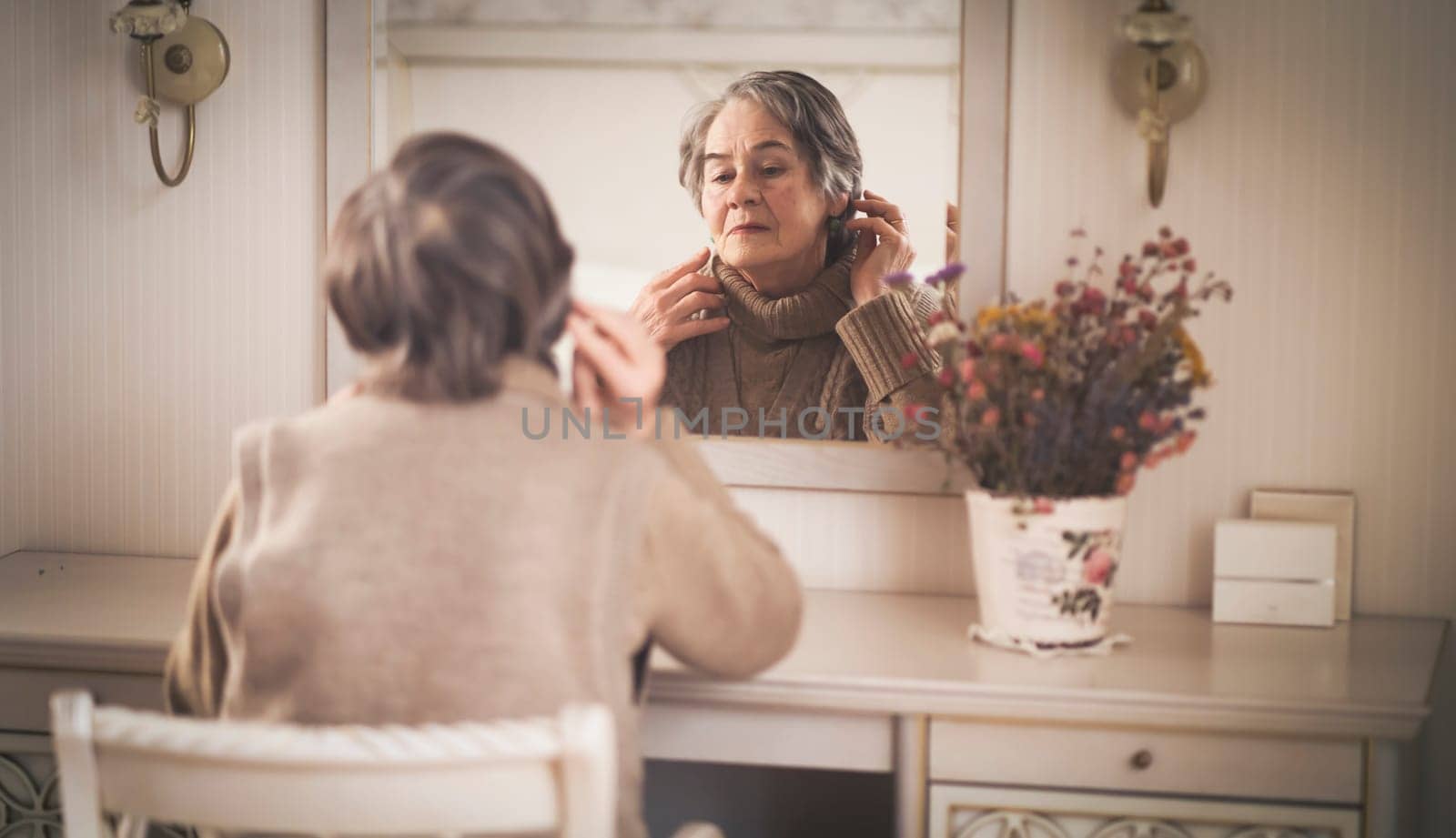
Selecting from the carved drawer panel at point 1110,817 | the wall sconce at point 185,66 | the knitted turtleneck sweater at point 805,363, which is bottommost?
the carved drawer panel at point 1110,817

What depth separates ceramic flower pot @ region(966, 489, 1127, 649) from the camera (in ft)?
4.85

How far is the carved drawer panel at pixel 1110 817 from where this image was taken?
1.40 meters

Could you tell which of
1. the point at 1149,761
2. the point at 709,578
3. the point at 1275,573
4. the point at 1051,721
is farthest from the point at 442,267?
the point at 1275,573

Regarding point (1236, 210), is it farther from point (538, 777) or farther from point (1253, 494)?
point (538, 777)

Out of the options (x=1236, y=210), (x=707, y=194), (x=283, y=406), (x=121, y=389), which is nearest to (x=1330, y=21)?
(x=1236, y=210)

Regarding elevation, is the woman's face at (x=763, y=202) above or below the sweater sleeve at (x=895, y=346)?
above

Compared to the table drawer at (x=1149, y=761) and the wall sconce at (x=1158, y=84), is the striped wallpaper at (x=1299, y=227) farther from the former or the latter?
the table drawer at (x=1149, y=761)

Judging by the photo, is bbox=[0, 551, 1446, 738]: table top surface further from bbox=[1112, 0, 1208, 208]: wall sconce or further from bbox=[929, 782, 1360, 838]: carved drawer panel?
bbox=[1112, 0, 1208, 208]: wall sconce

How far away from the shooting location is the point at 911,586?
186cm

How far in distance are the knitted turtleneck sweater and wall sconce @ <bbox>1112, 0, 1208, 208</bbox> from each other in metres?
0.36

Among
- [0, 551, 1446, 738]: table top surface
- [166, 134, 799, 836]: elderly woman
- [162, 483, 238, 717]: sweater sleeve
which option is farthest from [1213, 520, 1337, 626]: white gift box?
[162, 483, 238, 717]: sweater sleeve

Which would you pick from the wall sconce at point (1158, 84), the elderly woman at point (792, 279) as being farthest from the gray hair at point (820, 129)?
the wall sconce at point (1158, 84)

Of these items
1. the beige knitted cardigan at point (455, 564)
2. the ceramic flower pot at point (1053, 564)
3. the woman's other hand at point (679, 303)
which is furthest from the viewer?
the woman's other hand at point (679, 303)

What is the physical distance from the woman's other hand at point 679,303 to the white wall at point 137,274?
1.79 feet
